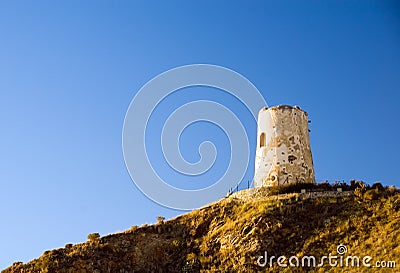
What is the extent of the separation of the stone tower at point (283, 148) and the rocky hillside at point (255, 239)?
2.10m

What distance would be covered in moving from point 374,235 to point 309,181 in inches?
406

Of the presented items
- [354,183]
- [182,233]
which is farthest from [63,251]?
[354,183]

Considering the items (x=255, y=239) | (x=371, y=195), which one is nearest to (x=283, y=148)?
(x=371, y=195)

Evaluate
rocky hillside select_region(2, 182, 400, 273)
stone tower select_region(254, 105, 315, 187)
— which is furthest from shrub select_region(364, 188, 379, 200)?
stone tower select_region(254, 105, 315, 187)

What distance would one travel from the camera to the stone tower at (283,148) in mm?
42250

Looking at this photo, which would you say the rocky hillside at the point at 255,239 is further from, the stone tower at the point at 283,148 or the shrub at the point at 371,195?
the stone tower at the point at 283,148

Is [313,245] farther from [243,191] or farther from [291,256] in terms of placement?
[243,191]

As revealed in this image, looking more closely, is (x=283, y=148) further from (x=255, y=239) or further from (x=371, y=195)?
(x=255, y=239)

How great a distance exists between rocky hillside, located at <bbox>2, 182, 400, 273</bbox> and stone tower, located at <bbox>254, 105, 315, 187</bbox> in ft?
6.88

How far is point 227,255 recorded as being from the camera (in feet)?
116

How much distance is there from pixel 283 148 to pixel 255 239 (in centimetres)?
931

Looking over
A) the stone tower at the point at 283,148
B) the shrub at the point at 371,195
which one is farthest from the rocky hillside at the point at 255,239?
the stone tower at the point at 283,148

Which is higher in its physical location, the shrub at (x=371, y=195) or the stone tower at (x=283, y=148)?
the stone tower at (x=283, y=148)

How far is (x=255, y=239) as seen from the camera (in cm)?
3541
